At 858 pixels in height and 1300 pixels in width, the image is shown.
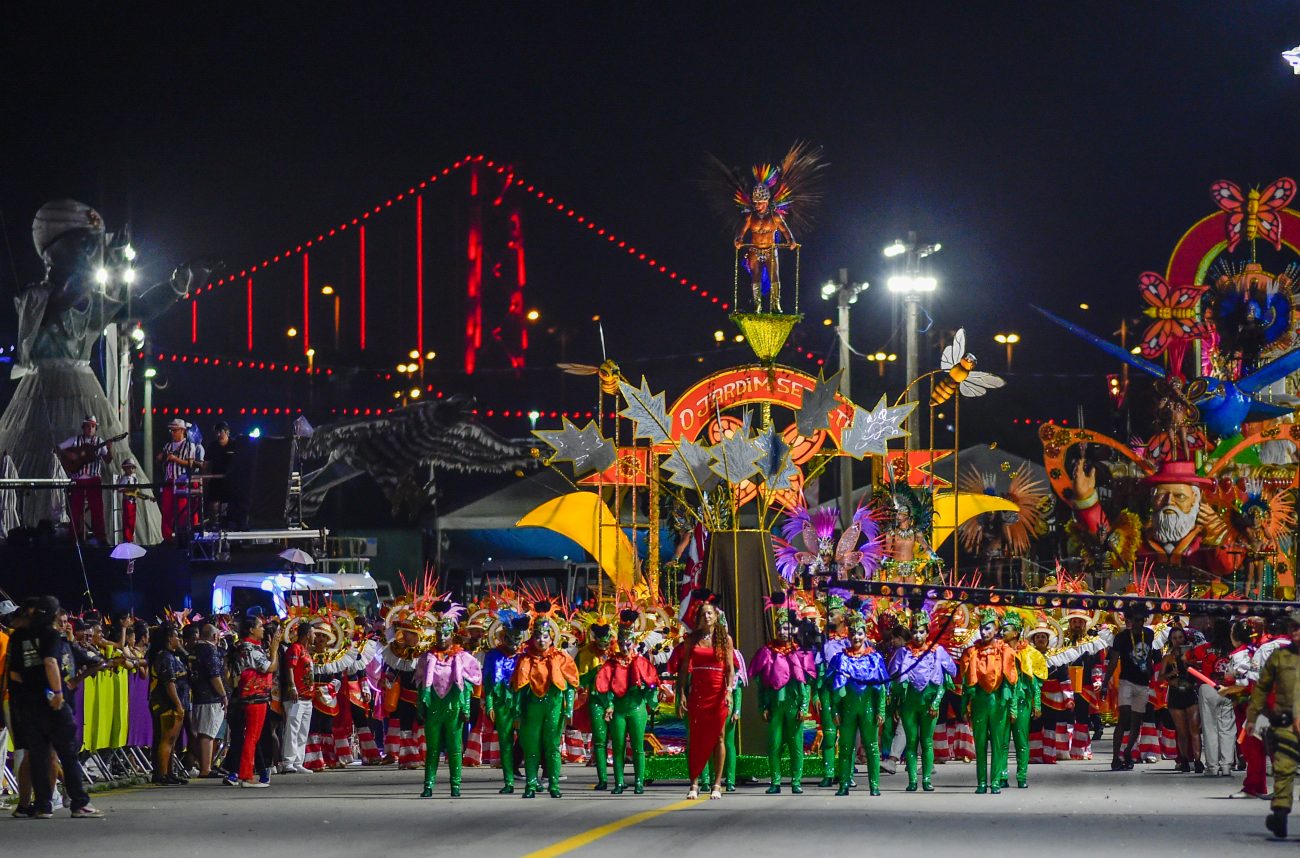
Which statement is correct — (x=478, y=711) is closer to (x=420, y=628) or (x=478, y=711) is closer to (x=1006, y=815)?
(x=420, y=628)

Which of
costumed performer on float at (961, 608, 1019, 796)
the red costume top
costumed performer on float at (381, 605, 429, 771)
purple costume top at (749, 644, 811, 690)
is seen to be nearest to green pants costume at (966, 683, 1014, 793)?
costumed performer on float at (961, 608, 1019, 796)

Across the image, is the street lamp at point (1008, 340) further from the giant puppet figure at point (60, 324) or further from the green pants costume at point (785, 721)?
the green pants costume at point (785, 721)

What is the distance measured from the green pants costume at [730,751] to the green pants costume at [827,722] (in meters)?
0.80

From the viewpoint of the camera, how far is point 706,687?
15.9m

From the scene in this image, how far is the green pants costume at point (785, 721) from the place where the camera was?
16.6 metres

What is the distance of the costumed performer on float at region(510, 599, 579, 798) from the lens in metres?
16.1

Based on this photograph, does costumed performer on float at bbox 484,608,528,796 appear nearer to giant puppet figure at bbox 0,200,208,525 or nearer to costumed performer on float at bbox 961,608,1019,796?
costumed performer on float at bbox 961,608,1019,796

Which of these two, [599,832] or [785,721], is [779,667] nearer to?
[785,721]

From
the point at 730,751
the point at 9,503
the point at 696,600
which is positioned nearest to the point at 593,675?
the point at 696,600

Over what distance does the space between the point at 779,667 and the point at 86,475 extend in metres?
15.2

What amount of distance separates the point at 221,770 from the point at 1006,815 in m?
8.76

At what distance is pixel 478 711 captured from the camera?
2012 centimetres

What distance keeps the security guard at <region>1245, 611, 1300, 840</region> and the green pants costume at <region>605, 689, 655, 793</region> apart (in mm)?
5441

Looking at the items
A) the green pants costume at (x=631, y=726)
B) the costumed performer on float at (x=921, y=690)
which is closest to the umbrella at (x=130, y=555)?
the green pants costume at (x=631, y=726)
